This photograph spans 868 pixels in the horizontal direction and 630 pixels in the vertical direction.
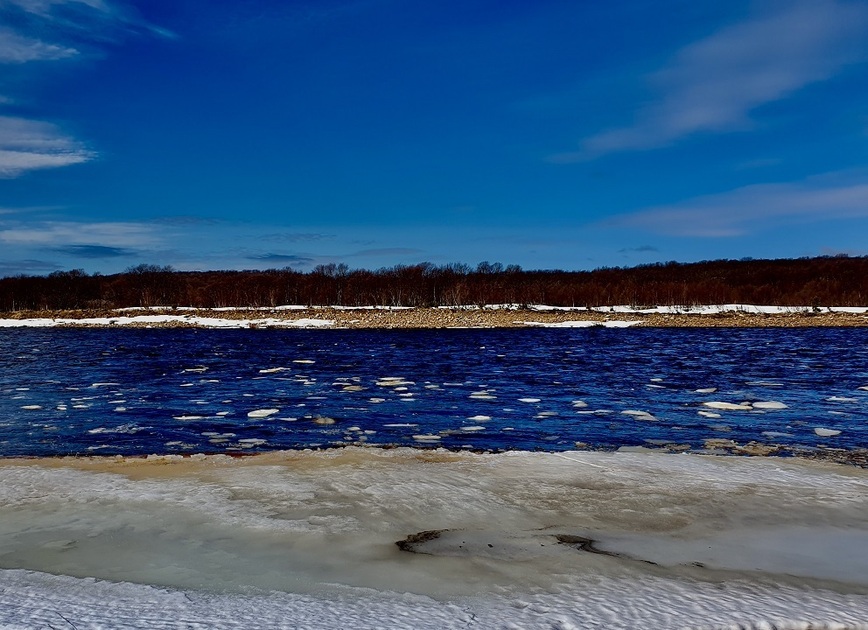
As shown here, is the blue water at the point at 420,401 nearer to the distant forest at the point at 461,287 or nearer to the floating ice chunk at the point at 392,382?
the floating ice chunk at the point at 392,382

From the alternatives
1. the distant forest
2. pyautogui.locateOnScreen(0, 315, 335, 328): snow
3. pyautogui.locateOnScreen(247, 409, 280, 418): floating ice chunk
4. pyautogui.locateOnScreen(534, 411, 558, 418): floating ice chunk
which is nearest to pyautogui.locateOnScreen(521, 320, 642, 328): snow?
pyautogui.locateOnScreen(0, 315, 335, 328): snow

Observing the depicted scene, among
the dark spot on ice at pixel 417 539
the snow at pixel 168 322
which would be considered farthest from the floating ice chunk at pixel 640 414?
the snow at pixel 168 322

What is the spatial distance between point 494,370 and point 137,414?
10564 mm

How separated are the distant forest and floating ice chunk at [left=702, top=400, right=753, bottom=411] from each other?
227 ft

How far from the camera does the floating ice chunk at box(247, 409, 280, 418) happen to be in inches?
425

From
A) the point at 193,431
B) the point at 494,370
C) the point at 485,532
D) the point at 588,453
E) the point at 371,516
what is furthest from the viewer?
the point at 494,370

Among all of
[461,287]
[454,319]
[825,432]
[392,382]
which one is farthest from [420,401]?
[461,287]

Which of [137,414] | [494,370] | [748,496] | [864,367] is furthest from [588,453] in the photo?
[864,367]

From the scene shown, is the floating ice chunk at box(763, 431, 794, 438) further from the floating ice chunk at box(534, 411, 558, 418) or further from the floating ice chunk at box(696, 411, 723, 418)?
the floating ice chunk at box(534, 411, 558, 418)

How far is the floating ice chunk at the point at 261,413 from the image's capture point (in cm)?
1079

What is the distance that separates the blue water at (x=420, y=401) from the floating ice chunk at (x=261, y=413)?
0.33 ft

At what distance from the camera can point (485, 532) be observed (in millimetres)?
4664

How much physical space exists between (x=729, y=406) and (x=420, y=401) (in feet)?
18.3

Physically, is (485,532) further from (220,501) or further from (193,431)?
(193,431)
